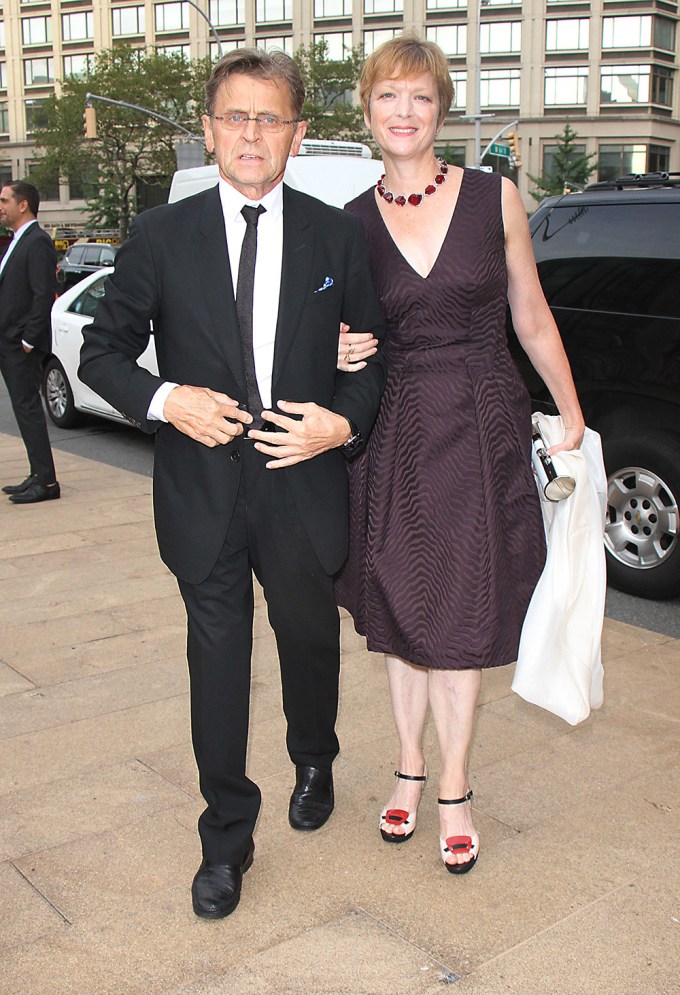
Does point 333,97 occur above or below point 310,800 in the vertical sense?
above

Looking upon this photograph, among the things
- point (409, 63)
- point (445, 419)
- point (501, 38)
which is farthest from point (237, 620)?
point (501, 38)

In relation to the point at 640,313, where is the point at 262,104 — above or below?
above

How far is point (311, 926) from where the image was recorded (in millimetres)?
2668

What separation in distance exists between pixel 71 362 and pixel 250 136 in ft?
26.8

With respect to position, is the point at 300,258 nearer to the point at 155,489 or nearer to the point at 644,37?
the point at 155,489

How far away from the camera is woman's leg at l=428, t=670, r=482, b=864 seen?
301cm

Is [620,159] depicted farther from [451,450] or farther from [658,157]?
[451,450]

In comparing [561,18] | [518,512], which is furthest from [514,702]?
[561,18]

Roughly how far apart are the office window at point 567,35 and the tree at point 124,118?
21.2 m

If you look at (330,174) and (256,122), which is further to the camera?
(330,174)

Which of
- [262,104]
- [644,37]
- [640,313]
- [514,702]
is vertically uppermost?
[644,37]

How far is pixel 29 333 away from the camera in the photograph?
24.5ft

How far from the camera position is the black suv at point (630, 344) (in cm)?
553

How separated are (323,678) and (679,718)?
1.59m
